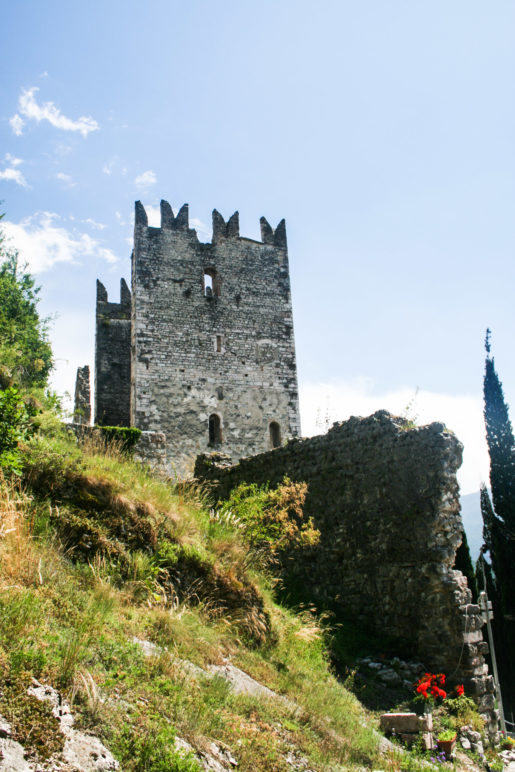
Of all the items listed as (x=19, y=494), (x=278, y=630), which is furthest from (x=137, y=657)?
(x=278, y=630)

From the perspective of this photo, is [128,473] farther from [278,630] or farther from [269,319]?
[269,319]

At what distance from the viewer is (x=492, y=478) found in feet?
77.9

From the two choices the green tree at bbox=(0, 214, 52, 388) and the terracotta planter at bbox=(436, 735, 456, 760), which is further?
the green tree at bbox=(0, 214, 52, 388)

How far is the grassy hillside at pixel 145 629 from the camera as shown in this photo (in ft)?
13.0

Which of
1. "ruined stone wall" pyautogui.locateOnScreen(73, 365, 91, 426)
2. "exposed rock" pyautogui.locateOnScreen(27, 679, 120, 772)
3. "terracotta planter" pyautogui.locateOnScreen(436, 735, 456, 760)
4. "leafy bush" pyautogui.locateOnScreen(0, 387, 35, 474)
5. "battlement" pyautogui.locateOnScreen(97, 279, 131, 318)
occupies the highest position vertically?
"battlement" pyautogui.locateOnScreen(97, 279, 131, 318)

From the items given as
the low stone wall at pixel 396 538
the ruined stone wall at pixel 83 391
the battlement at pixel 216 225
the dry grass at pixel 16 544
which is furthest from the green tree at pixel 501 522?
the dry grass at pixel 16 544

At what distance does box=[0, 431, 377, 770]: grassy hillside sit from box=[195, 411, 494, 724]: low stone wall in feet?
4.36

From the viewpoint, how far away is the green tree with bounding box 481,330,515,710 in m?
20.5

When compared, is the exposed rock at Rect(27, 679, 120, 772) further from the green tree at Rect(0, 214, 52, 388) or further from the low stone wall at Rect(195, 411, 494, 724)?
the green tree at Rect(0, 214, 52, 388)

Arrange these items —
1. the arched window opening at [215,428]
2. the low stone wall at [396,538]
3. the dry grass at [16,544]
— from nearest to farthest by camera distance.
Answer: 1. the dry grass at [16,544]
2. the low stone wall at [396,538]
3. the arched window opening at [215,428]

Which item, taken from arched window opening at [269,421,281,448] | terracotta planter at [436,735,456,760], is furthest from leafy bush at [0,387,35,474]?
arched window opening at [269,421,281,448]

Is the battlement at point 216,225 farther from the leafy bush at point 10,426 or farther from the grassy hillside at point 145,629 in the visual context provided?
the leafy bush at point 10,426

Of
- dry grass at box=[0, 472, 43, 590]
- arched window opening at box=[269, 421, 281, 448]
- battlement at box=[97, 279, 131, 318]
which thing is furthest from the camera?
battlement at box=[97, 279, 131, 318]

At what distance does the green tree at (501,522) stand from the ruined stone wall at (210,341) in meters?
8.73
